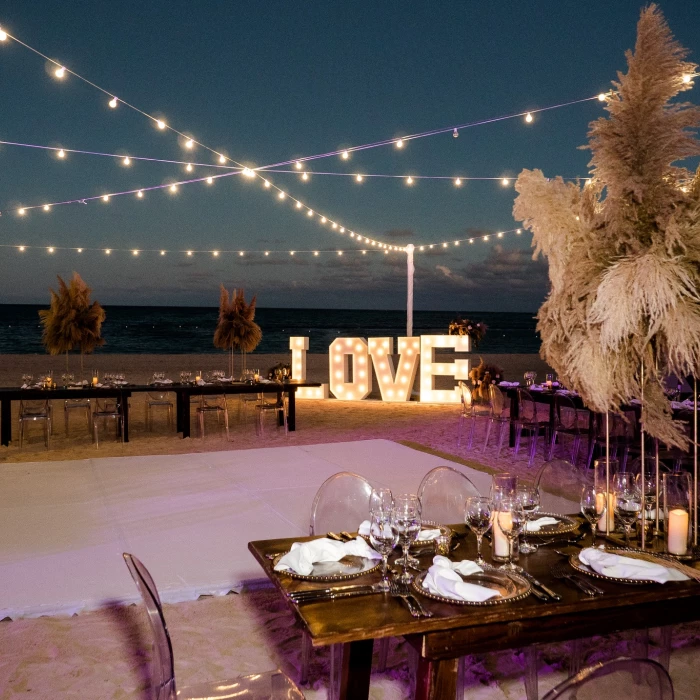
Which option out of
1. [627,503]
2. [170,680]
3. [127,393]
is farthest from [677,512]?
[127,393]

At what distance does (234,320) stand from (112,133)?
425 cm

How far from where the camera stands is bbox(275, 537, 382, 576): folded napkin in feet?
6.63

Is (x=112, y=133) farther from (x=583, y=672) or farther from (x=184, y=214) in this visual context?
(x=583, y=672)

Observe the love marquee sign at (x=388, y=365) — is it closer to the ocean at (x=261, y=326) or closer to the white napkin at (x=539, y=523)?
the white napkin at (x=539, y=523)

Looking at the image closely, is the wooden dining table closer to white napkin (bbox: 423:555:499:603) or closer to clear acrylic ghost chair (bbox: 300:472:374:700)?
white napkin (bbox: 423:555:499:603)

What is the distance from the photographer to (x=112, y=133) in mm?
12250

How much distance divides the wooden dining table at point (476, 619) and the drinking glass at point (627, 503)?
380mm

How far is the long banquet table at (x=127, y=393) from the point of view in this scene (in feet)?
26.2

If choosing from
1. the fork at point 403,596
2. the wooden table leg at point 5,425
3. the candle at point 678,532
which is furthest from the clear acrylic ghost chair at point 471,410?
the fork at point 403,596

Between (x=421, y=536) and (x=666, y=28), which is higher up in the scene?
(x=666, y=28)

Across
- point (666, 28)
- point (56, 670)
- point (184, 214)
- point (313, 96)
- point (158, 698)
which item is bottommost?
point (56, 670)

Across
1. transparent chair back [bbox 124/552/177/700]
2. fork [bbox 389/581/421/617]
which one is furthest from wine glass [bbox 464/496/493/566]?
transparent chair back [bbox 124/552/177/700]

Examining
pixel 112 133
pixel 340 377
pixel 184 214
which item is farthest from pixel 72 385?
pixel 184 214

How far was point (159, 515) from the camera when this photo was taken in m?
4.43
